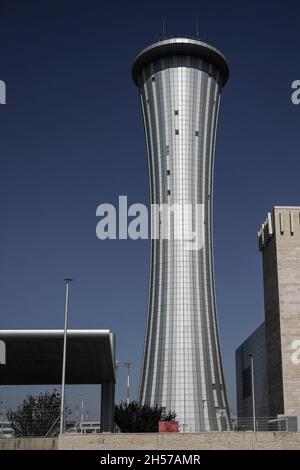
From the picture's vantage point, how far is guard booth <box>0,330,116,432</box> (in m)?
43.5

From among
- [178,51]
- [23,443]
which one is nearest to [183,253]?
[178,51]

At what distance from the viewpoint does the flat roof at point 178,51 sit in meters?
84.6

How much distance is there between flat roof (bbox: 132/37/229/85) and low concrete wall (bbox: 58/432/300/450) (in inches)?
2353

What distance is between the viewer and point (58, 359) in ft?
165

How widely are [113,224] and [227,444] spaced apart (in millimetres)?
26343

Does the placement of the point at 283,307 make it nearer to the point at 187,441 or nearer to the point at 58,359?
the point at 58,359

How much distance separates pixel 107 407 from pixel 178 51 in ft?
164

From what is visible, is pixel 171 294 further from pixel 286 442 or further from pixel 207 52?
pixel 286 442

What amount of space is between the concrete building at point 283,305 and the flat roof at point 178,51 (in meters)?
33.1

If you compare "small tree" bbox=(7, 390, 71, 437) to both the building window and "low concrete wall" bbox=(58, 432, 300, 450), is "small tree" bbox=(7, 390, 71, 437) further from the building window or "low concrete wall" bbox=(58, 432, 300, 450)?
the building window

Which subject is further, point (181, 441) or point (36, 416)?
point (36, 416)

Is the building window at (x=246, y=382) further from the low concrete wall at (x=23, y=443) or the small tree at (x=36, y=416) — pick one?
the low concrete wall at (x=23, y=443)

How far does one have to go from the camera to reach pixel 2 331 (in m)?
42.8

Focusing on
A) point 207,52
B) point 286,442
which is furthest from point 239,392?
point 286,442
